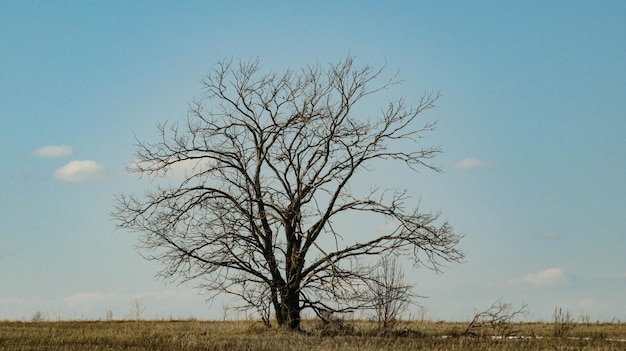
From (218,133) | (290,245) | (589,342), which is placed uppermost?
(218,133)

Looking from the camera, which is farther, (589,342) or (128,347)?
(589,342)

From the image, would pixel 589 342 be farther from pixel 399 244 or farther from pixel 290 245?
pixel 290 245

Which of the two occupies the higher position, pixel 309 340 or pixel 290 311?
pixel 290 311

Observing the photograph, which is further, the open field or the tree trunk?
the tree trunk

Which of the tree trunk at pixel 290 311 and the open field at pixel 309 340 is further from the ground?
the tree trunk at pixel 290 311

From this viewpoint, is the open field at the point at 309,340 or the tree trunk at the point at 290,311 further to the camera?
the tree trunk at the point at 290,311

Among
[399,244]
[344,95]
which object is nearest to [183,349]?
[399,244]

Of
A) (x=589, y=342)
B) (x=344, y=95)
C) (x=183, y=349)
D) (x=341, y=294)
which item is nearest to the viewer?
(x=183, y=349)

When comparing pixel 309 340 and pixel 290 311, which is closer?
pixel 309 340

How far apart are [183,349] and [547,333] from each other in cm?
→ 1241

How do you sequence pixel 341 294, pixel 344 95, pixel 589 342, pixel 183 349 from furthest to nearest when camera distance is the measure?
pixel 344 95, pixel 341 294, pixel 589 342, pixel 183 349

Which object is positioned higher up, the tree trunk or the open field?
the tree trunk

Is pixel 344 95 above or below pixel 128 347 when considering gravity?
above

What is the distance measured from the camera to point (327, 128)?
78.6 feet
